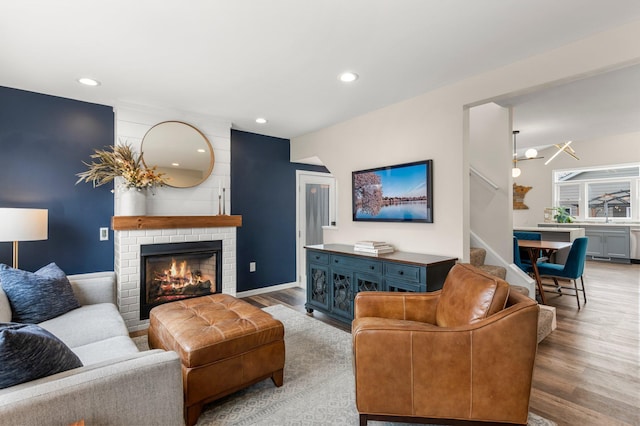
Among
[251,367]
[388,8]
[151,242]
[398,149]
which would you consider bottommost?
[251,367]

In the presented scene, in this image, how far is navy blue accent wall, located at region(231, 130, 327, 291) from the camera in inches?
172

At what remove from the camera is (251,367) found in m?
1.96

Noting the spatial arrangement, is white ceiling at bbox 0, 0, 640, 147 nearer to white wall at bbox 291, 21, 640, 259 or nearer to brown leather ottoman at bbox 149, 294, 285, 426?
white wall at bbox 291, 21, 640, 259

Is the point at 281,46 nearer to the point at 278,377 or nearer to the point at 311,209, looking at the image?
the point at 278,377

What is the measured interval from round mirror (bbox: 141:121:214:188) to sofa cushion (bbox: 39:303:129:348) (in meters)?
1.62

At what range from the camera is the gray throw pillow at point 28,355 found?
1.03m

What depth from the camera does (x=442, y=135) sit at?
296 centimetres

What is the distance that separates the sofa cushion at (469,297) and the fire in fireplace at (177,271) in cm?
260

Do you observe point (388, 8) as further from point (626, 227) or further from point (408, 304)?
point (626, 227)

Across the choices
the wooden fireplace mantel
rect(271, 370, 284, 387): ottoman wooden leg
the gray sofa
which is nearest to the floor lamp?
the wooden fireplace mantel

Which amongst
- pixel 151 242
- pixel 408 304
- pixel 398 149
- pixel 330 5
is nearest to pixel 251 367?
pixel 408 304

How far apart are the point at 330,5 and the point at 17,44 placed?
2.16 metres

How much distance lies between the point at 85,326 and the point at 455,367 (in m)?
2.26

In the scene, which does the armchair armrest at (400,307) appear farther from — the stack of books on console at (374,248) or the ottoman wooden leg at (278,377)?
the stack of books on console at (374,248)
